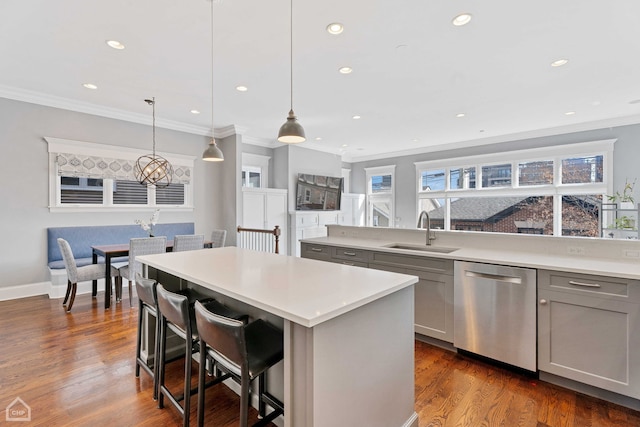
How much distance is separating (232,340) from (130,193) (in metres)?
4.75

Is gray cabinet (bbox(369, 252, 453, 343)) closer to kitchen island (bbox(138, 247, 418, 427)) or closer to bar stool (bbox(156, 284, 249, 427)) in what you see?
kitchen island (bbox(138, 247, 418, 427))

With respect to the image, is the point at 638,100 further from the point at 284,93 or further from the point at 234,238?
the point at 234,238

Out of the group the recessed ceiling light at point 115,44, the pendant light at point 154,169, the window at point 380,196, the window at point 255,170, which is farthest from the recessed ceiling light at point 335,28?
the window at point 380,196

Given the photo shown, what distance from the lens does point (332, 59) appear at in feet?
10.4

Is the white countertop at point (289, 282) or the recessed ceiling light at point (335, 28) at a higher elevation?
the recessed ceiling light at point (335, 28)

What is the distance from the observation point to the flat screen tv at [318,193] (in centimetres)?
699

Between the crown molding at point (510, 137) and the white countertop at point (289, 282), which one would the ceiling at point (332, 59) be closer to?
the crown molding at point (510, 137)

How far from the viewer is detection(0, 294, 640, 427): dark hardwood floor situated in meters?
1.87

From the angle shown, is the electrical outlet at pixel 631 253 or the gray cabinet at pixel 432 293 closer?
the electrical outlet at pixel 631 253

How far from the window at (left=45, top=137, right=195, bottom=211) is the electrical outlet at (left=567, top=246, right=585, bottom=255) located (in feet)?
18.5

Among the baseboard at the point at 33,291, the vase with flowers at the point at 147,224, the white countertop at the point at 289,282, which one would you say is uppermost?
the vase with flowers at the point at 147,224

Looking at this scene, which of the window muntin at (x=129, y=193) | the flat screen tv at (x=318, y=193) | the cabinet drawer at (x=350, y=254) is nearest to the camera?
the cabinet drawer at (x=350, y=254)

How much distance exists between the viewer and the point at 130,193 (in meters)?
5.05

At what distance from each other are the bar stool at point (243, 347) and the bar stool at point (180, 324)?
0.12 meters
